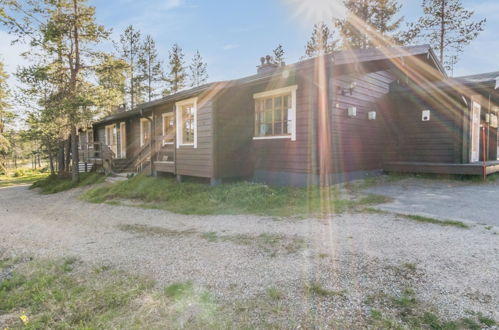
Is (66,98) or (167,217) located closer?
(167,217)

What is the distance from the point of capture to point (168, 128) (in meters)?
10.9

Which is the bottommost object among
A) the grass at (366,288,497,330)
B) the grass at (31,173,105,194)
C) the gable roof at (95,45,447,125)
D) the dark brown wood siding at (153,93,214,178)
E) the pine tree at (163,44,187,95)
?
the grass at (31,173,105,194)

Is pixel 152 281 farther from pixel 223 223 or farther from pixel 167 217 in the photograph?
pixel 167 217

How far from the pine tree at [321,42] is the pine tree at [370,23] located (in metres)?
0.84

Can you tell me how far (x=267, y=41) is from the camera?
20500mm

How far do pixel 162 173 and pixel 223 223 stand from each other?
6.35 m

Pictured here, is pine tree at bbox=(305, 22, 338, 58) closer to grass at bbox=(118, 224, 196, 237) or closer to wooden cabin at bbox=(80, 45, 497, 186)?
wooden cabin at bbox=(80, 45, 497, 186)

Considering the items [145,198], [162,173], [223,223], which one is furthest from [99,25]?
[223,223]

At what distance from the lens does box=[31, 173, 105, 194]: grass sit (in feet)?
39.2

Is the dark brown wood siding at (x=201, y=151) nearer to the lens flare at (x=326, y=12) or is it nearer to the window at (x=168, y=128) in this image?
the window at (x=168, y=128)

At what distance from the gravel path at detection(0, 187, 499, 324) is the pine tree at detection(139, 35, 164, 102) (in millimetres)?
20791

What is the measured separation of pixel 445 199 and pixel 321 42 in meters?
18.3

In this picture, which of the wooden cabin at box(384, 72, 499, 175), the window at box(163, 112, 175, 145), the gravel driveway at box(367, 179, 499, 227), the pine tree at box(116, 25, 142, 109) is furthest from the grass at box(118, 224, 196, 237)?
the pine tree at box(116, 25, 142, 109)

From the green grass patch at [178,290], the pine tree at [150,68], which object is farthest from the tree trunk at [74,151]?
the pine tree at [150,68]
